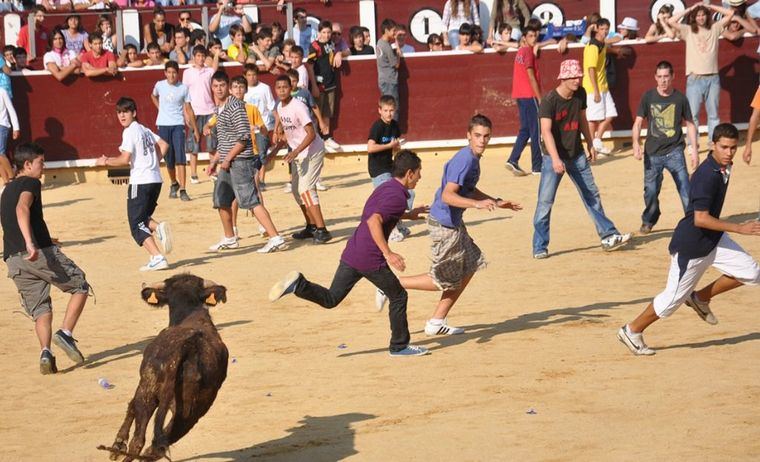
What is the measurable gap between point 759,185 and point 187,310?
1166cm

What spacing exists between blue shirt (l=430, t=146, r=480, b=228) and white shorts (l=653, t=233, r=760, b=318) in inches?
69.5

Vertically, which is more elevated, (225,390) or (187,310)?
(187,310)

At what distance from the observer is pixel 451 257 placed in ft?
34.0

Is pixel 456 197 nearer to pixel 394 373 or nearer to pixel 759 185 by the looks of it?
pixel 394 373

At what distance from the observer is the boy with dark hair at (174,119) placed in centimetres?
1908

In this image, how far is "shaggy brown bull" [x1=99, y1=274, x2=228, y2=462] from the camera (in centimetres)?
693

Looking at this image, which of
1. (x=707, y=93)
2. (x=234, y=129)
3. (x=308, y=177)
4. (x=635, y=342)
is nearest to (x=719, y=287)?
(x=635, y=342)

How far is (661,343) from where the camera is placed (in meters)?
10.2

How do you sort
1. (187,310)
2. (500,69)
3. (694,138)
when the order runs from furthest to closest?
1. (500,69)
2. (694,138)
3. (187,310)

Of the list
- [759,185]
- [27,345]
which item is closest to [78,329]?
[27,345]

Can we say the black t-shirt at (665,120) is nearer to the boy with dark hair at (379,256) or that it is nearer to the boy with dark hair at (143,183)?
the boy with dark hair at (143,183)

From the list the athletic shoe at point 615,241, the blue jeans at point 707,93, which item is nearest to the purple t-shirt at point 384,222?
the athletic shoe at point 615,241

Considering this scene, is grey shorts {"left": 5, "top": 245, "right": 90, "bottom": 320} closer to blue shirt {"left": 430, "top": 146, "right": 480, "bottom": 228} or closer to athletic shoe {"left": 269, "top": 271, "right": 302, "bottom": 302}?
athletic shoe {"left": 269, "top": 271, "right": 302, "bottom": 302}

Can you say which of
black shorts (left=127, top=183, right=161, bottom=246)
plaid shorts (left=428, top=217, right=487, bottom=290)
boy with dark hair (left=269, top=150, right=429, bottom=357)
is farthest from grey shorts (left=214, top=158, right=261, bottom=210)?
boy with dark hair (left=269, top=150, right=429, bottom=357)
